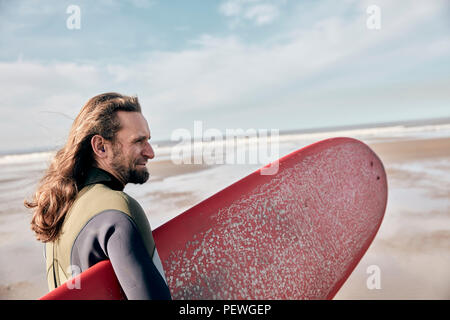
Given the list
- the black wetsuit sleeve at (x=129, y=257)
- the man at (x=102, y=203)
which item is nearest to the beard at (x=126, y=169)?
the man at (x=102, y=203)

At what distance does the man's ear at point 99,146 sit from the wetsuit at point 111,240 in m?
0.08

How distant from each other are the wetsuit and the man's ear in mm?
83

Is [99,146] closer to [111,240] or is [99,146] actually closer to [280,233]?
[111,240]

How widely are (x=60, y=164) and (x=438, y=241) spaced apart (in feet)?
11.7

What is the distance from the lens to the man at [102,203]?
2.37 ft

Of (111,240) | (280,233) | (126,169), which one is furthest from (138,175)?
(280,233)

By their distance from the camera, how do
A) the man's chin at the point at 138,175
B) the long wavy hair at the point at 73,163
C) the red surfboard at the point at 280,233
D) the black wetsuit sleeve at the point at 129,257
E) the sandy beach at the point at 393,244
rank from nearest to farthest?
1. the black wetsuit sleeve at the point at 129,257
2. the long wavy hair at the point at 73,163
3. the man's chin at the point at 138,175
4. the red surfboard at the point at 280,233
5. the sandy beach at the point at 393,244

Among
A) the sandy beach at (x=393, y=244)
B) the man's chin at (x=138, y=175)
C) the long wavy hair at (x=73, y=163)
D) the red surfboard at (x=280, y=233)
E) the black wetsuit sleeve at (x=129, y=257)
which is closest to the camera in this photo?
the black wetsuit sleeve at (x=129, y=257)

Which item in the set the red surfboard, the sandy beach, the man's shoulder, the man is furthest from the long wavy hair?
the sandy beach

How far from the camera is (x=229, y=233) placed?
142 centimetres

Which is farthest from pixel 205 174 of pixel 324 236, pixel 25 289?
pixel 324 236

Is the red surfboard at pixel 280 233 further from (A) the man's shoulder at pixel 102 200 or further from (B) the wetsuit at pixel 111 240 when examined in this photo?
(A) the man's shoulder at pixel 102 200

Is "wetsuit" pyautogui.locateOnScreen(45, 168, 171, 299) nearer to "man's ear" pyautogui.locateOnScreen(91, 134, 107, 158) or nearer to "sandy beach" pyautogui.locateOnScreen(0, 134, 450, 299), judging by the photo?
"man's ear" pyautogui.locateOnScreen(91, 134, 107, 158)
